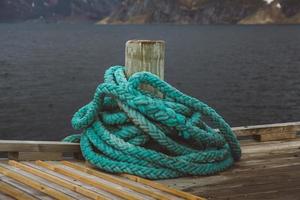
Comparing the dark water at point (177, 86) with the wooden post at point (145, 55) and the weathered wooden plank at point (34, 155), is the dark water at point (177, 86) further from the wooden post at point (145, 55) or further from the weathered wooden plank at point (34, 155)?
the wooden post at point (145, 55)

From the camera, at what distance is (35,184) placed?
456 centimetres

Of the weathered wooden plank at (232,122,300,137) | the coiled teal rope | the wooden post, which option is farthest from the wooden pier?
the weathered wooden plank at (232,122,300,137)

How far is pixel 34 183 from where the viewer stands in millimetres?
4586

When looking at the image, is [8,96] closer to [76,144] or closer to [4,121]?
[4,121]

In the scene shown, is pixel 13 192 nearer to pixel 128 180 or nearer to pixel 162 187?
pixel 128 180

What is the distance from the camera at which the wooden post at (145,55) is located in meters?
5.28

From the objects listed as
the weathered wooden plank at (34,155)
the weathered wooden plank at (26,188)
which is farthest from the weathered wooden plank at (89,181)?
the weathered wooden plank at (26,188)

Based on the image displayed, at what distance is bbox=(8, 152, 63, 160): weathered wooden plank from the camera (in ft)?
17.9

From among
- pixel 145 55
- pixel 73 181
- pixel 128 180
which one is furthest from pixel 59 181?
pixel 145 55

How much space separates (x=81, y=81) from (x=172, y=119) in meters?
33.7

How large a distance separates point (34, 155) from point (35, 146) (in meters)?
0.11

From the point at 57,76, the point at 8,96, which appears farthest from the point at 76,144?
the point at 57,76

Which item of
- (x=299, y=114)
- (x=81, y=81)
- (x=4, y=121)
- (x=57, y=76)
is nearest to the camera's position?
(x=4, y=121)

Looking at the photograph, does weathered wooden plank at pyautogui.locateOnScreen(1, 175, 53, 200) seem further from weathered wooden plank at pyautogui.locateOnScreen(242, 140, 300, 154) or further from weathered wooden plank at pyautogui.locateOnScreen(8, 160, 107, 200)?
weathered wooden plank at pyautogui.locateOnScreen(242, 140, 300, 154)
